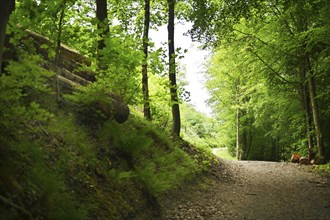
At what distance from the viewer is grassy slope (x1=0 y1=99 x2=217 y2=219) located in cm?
374

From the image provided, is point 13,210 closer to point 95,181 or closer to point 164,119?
point 95,181

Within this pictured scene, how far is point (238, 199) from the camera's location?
8039mm

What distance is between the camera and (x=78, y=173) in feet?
16.6

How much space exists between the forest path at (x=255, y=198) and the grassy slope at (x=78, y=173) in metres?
0.60

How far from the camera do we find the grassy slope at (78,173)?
3739 mm

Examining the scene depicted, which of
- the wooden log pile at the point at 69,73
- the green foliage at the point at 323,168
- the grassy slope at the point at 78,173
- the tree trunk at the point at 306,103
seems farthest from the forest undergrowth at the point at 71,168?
the tree trunk at the point at 306,103

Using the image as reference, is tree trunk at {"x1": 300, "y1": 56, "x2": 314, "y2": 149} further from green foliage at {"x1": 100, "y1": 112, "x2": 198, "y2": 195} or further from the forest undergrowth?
the forest undergrowth

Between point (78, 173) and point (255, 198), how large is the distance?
5.05 meters

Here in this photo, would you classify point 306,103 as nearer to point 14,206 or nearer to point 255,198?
point 255,198

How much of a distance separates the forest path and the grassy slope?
1.97ft

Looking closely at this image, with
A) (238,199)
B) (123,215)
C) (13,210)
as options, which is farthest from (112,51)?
(238,199)

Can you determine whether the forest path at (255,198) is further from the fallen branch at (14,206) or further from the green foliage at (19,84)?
the green foliage at (19,84)

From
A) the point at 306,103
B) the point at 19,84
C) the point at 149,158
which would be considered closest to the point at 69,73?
the point at 149,158

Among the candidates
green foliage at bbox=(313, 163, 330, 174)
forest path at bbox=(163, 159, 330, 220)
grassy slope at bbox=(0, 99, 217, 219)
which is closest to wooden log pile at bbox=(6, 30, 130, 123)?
grassy slope at bbox=(0, 99, 217, 219)
